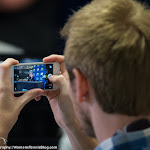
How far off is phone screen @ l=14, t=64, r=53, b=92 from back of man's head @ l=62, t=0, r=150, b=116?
37 cm

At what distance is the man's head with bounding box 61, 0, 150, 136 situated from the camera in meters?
0.53

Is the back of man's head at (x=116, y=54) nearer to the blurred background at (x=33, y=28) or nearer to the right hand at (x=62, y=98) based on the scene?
the right hand at (x=62, y=98)

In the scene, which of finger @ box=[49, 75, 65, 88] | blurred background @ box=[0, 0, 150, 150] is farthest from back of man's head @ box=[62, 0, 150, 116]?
blurred background @ box=[0, 0, 150, 150]

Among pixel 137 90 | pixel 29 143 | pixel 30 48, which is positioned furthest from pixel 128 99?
pixel 29 143

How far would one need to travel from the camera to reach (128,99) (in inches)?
21.8

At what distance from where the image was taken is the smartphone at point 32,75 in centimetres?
95

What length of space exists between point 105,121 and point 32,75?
1.56 feet

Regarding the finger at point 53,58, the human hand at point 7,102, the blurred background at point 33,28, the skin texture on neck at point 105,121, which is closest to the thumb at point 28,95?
the human hand at point 7,102

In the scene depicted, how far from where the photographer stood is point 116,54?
1.75 feet

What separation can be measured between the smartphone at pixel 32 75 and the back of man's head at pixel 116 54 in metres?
0.36

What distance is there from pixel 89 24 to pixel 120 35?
0.09 meters

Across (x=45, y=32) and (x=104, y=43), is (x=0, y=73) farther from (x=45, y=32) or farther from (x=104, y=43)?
(x=45, y=32)

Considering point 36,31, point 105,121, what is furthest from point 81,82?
point 36,31

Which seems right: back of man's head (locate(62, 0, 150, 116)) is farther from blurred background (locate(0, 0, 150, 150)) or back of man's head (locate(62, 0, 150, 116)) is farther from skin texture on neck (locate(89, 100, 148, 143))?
blurred background (locate(0, 0, 150, 150))
